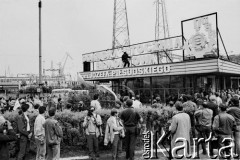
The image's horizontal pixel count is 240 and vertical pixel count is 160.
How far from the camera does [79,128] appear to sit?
9.62 meters

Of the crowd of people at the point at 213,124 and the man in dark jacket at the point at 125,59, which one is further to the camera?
the man in dark jacket at the point at 125,59

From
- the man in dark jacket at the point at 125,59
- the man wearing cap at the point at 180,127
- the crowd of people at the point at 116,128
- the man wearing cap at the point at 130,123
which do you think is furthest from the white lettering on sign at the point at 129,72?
the man wearing cap at the point at 180,127

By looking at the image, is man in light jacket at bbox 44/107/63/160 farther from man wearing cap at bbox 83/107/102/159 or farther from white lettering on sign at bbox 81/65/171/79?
white lettering on sign at bbox 81/65/171/79

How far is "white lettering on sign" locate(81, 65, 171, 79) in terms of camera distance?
2025cm

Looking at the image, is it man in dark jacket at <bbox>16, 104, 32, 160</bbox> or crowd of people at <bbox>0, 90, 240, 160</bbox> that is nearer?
crowd of people at <bbox>0, 90, 240, 160</bbox>

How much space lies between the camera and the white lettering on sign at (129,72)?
20.2 meters

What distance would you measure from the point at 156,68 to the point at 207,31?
14.9 feet

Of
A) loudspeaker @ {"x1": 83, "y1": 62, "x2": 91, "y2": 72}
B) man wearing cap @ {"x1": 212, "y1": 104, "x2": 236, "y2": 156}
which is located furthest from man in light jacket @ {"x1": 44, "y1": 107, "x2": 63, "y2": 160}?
loudspeaker @ {"x1": 83, "y1": 62, "x2": 91, "y2": 72}

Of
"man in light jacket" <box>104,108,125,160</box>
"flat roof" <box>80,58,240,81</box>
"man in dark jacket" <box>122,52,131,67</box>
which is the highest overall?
"man in dark jacket" <box>122,52,131,67</box>

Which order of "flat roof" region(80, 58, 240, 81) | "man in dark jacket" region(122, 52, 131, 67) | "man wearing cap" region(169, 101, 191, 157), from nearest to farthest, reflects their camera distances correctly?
"man wearing cap" region(169, 101, 191, 157), "flat roof" region(80, 58, 240, 81), "man in dark jacket" region(122, 52, 131, 67)

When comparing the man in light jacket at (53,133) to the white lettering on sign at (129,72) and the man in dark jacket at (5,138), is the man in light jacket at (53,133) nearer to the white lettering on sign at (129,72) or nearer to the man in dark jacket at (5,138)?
the man in dark jacket at (5,138)

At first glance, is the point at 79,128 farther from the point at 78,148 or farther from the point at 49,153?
the point at 49,153

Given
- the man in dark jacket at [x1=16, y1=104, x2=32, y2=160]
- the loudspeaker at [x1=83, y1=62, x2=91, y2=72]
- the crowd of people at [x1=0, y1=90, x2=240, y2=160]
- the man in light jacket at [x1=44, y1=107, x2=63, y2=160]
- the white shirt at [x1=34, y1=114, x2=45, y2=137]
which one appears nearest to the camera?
the man in light jacket at [x1=44, y1=107, x2=63, y2=160]

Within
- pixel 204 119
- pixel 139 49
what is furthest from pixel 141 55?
pixel 204 119
